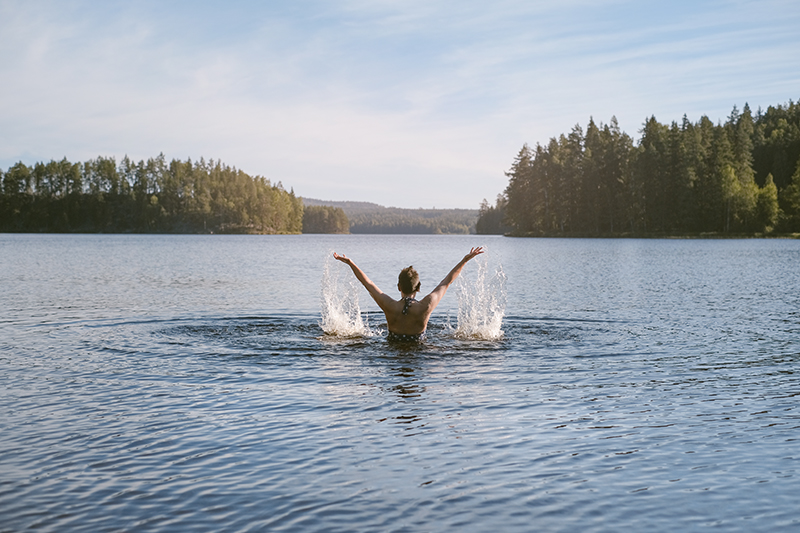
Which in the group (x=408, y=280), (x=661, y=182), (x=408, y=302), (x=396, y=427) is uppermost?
(x=661, y=182)

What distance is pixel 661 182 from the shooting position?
434 feet

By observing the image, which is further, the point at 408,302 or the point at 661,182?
the point at 661,182

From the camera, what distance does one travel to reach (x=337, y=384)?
39.6 ft

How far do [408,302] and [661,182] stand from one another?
421 ft

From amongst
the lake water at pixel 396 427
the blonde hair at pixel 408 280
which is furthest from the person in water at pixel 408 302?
the lake water at pixel 396 427

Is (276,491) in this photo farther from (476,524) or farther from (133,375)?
(133,375)

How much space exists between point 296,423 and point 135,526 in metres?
3.51

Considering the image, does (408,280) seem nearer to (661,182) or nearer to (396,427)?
(396,427)

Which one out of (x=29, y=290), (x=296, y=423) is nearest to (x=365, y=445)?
(x=296, y=423)

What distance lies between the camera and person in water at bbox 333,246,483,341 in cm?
1456

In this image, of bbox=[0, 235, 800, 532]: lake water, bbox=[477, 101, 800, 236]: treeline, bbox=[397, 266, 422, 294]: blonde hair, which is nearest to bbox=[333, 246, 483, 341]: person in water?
bbox=[397, 266, 422, 294]: blonde hair

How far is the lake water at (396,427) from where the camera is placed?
21.7 feet

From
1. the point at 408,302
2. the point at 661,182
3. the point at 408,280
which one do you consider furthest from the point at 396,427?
the point at 661,182

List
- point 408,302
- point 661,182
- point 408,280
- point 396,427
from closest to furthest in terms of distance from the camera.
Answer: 1. point 396,427
2. point 408,280
3. point 408,302
4. point 661,182
